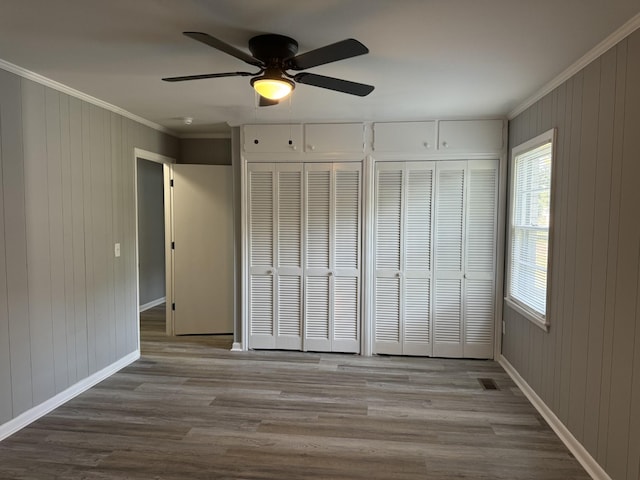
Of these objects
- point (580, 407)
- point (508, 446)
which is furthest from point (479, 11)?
point (508, 446)

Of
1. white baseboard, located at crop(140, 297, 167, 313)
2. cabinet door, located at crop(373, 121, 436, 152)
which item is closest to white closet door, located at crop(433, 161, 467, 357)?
cabinet door, located at crop(373, 121, 436, 152)

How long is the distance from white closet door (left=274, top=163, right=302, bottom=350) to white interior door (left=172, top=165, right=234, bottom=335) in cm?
82

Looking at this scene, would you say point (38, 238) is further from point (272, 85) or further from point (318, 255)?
point (318, 255)

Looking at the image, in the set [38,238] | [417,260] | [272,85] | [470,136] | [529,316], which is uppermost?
[470,136]

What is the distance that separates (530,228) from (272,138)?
2.61 metres

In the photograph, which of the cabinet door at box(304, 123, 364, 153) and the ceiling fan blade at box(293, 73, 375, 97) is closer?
the ceiling fan blade at box(293, 73, 375, 97)

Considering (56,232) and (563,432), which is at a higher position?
(56,232)

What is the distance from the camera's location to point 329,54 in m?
1.97

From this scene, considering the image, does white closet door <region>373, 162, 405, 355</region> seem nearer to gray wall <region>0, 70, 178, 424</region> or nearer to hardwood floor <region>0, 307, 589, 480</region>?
hardwood floor <region>0, 307, 589, 480</region>

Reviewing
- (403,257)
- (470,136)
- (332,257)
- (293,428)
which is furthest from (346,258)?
(293,428)

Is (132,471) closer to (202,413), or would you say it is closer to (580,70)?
(202,413)

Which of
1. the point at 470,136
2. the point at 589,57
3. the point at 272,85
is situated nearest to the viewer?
the point at 272,85

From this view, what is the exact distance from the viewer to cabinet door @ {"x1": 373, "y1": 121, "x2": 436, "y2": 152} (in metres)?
4.08

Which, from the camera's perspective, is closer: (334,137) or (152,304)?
(334,137)
